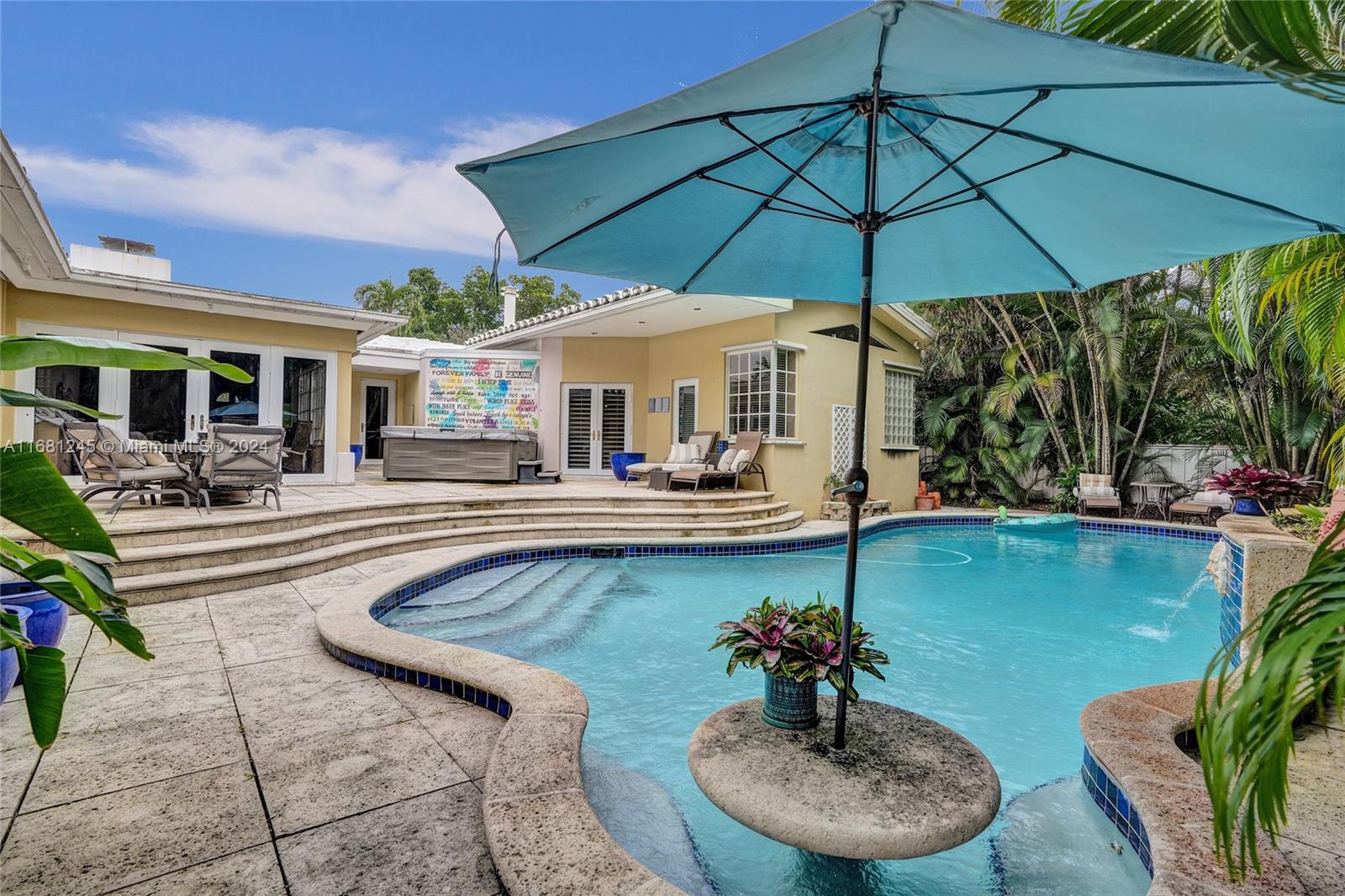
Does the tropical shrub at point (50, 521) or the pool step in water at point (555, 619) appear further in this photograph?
the pool step in water at point (555, 619)

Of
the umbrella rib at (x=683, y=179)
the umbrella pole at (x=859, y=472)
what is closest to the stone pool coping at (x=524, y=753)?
the umbrella pole at (x=859, y=472)

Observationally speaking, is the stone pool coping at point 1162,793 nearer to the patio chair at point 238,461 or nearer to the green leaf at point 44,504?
the green leaf at point 44,504

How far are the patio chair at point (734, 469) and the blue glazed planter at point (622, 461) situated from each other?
2206 millimetres

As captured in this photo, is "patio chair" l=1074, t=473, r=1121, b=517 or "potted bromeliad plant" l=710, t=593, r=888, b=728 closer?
"potted bromeliad plant" l=710, t=593, r=888, b=728

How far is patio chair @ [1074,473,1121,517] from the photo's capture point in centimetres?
1125

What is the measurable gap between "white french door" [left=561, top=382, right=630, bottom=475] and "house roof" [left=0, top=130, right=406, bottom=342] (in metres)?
3.85

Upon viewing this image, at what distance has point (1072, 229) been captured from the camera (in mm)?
2561

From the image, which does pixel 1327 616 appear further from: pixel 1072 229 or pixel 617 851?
pixel 1072 229

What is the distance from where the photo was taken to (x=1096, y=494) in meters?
11.4

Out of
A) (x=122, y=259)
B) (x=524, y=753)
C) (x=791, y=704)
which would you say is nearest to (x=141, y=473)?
(x=524, y=753)

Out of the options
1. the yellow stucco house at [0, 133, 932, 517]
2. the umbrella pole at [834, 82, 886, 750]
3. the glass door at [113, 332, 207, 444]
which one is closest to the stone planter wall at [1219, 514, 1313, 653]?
the umbrella pole at [834, 82, 886, 750]

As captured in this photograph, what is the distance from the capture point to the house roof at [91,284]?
5.20m

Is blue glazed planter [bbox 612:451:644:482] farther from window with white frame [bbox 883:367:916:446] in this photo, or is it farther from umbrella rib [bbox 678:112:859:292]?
umbrella rib [bbox 678:112:859:292]

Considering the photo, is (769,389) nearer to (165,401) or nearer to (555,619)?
(555,619)
